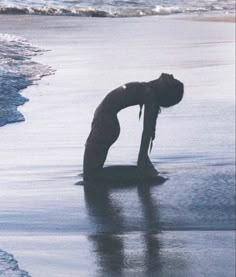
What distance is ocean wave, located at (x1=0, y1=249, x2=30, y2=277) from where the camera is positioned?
7.96 feet

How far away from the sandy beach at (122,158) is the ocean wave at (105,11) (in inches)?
1.5

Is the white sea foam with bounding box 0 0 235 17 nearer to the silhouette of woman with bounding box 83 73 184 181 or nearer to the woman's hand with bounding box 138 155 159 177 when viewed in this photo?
the silhouette of woman with bounding box 83 73 184 181

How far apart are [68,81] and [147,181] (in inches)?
50.5

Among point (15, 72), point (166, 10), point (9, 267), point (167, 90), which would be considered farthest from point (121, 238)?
point (166, 10)

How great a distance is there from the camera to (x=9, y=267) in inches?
97.6

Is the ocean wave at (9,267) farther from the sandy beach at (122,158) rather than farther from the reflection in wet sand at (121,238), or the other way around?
the reflection in wet sand at (121,238)

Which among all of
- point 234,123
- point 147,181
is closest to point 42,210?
point 147,181

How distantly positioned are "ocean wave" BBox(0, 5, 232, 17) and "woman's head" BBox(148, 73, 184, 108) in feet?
3.43

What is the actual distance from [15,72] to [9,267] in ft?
5.66

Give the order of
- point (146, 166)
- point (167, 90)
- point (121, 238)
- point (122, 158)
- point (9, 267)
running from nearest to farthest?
point (9, 267) < point (121, 238) < point (167, 90) < point (146, 166) < point (122, 158)

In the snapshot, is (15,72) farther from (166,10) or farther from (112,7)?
(166,10)

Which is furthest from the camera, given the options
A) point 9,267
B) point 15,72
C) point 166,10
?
point 166,10

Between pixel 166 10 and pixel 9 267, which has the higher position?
pixel 166 10

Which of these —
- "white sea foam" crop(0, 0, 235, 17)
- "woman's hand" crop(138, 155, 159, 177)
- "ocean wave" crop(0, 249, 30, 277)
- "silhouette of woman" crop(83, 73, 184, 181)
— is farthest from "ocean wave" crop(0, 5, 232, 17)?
"ocean wave" crop(0, 249, 30, 277)
